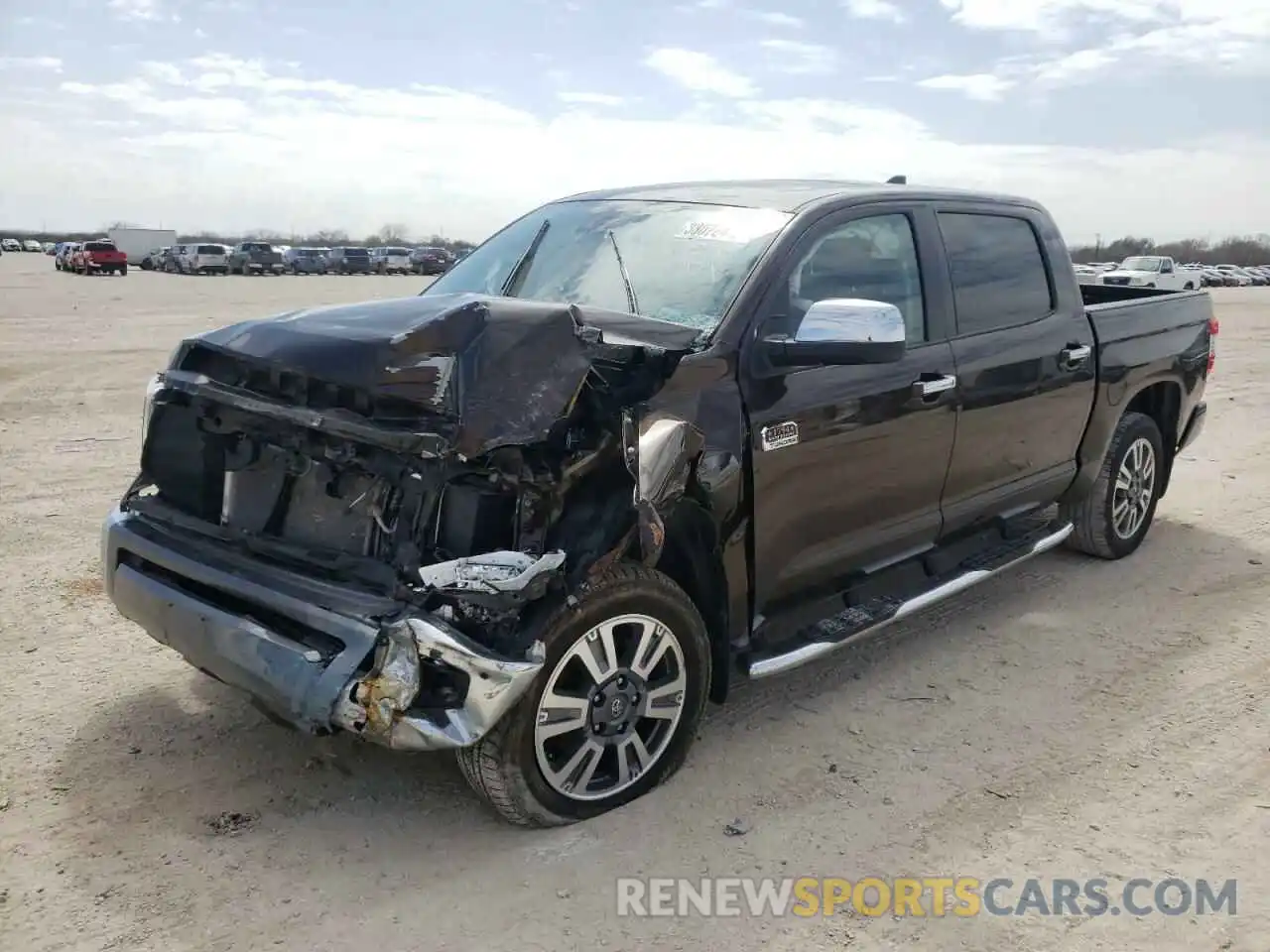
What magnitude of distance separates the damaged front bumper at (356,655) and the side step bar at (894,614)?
104 cm

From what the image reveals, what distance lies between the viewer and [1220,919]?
2.86 meters

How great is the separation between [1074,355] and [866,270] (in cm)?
160

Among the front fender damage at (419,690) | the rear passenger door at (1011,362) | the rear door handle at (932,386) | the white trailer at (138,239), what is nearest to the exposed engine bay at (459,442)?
the front fender damage at (419,690)

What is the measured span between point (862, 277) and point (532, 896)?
255cm

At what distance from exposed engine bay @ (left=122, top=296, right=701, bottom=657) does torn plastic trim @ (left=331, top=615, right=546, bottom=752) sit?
0.10 meters

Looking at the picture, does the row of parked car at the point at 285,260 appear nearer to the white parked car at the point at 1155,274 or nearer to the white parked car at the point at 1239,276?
the white parked car at the point at 1155,274

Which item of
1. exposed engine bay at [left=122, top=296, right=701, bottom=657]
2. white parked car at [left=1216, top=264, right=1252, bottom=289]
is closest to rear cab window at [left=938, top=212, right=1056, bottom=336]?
exposed engine bay at [left=122, top=296, right=701, bottom=657]

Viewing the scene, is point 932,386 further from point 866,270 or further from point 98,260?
point 98,260

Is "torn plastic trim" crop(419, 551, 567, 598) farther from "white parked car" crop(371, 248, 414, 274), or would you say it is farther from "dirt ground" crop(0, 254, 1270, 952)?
"white parked car" crop(371, 248, 414, 274)

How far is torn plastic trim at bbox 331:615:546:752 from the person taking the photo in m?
2.76

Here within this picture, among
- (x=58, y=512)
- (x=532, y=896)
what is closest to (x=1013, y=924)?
(x=532, y=896)

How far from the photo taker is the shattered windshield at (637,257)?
12.2 ft

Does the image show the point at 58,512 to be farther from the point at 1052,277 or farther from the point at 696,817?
the point at 1052,277

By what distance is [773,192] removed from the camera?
13.8 feet
